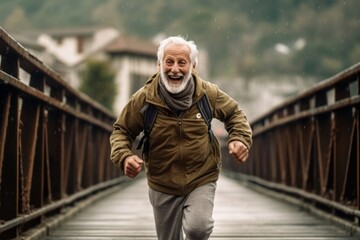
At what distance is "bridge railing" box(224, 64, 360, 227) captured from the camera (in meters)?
7.01

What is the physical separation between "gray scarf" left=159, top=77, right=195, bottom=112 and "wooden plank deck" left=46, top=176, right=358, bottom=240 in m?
2.48

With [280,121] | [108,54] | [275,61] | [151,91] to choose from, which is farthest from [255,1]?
[151,91]

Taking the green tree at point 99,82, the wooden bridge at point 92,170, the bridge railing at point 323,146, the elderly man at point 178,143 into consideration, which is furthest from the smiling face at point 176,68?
the green tree at point 99,82

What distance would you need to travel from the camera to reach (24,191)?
20.7ft

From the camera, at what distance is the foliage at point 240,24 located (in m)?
89.8

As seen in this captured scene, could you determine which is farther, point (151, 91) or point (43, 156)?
point (43, 156)

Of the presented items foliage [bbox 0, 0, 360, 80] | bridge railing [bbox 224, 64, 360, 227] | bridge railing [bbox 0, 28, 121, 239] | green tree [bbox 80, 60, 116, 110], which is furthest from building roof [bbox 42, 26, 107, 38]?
bridge railing [bbox 0, 28, 121, 239]

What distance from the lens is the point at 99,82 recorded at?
60.3m

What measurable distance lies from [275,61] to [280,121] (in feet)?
295

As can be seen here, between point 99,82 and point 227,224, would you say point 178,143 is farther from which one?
point 99,82

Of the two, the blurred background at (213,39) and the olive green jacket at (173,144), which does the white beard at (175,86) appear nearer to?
the olive green jacket at (173,144)

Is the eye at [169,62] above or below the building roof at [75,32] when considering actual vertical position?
below

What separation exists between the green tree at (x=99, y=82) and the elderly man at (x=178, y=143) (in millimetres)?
55592

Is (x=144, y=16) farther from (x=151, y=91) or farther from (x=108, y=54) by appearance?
(x=151, y=91)
